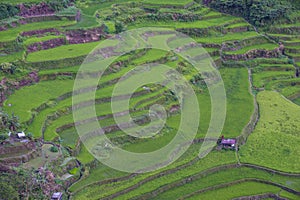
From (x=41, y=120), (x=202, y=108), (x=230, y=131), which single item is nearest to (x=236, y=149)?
(x=230, y=131)

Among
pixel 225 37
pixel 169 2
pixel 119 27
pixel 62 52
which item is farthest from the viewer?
pixel 169 2

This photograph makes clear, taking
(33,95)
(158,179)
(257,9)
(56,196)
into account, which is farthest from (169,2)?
(56,196)

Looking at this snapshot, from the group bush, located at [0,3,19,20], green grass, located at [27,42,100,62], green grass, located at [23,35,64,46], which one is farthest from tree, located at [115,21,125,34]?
bush, located at [0,3,19,20]

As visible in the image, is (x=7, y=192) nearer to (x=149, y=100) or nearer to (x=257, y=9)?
(x=149, y=100)

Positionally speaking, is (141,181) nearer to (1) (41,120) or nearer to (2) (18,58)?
(1) (41,120)

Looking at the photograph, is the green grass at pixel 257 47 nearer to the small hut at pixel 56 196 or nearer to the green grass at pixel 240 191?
the green grass at pixel 240 191
